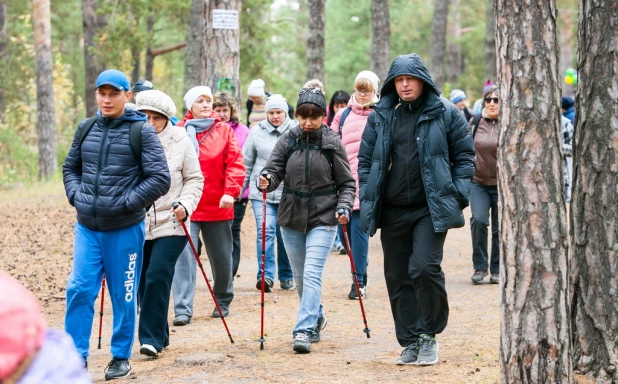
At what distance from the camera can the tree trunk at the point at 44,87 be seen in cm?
2477

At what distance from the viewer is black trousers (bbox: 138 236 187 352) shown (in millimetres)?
7680

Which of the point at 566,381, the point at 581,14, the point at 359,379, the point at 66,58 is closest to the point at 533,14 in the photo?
the point at 581,14

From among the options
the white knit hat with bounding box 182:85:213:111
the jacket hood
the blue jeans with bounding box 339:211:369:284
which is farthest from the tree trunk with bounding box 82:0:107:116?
the jacket hood

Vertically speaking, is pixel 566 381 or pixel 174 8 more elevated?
pixel 174 8

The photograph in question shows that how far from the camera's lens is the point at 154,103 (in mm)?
7840

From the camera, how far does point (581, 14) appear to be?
6.16m

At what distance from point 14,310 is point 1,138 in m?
26.8

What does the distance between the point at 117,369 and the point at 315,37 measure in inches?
573

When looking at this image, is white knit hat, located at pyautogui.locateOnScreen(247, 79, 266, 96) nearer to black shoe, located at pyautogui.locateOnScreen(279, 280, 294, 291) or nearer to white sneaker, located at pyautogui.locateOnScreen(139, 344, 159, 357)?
black shoe, located at pyautogui.locateOnScreen(279, 280, 294, 291)

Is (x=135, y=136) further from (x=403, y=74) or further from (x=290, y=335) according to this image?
(x=290, y=335)

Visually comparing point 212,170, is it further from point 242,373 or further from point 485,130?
point 485,130

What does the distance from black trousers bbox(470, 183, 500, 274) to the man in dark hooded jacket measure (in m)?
3.78

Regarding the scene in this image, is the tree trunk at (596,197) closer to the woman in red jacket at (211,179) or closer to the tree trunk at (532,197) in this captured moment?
the tree trunk at (532,197)

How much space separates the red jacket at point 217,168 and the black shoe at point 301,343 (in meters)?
1.87
